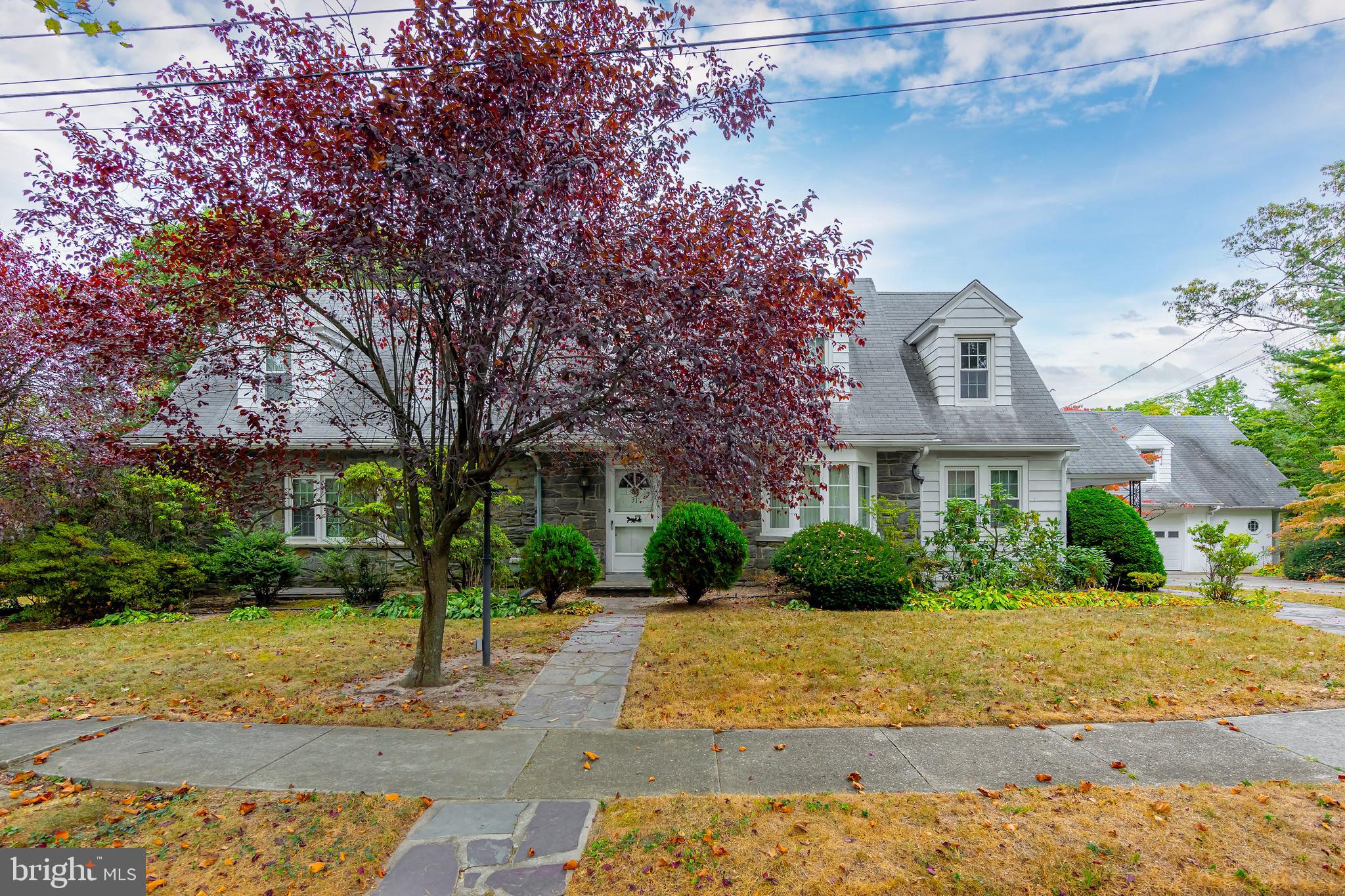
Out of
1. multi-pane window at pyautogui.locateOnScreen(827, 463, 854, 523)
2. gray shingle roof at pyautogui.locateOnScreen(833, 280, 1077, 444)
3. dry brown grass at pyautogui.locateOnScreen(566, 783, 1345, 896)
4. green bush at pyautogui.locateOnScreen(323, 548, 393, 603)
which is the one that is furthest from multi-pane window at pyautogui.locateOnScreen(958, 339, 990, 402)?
green bush at pyautogui.locateOnScreen(323, 548, 393, 603)

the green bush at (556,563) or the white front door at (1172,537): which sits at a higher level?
the green bush at (556,563)

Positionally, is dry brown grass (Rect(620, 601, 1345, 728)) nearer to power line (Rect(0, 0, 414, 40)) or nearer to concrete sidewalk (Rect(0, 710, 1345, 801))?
concrete sidewalk (Rect(0, 710, 1345, 801))

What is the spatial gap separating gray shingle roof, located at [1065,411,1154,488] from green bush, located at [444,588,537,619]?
40.2 feet

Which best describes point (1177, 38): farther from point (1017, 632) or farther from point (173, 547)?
point (173, 547)

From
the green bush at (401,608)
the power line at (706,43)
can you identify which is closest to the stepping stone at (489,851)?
the power line at (706,43)

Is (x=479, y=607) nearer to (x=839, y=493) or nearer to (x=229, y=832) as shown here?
→ (x=229, y=832)

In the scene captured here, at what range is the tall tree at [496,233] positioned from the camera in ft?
12.7

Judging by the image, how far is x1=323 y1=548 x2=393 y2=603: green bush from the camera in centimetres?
967

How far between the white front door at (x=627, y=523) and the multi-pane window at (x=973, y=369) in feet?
20.8

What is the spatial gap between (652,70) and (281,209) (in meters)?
2.93

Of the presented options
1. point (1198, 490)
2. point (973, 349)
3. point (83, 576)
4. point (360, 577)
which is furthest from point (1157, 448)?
point (83, 576)

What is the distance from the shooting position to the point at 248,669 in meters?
5.88

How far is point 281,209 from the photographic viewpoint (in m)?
4.48

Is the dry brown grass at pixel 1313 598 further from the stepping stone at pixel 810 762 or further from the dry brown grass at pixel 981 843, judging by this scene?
the stepping stone at pixel 810 762
